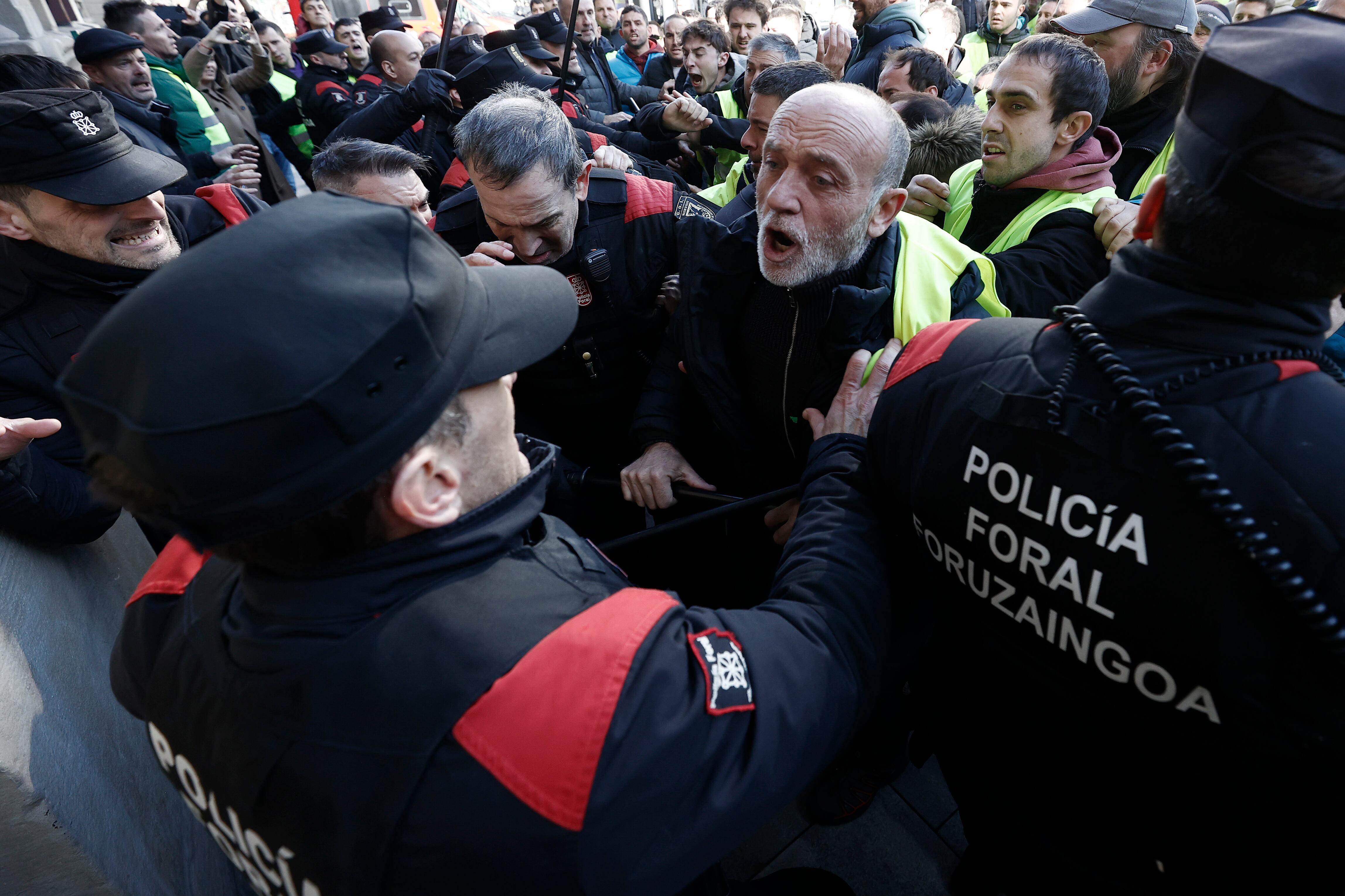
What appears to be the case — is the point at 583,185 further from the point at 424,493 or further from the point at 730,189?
the point at 424,493

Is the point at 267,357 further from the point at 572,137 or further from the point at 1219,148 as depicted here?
the point at 572,137

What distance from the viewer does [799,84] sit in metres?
3.51

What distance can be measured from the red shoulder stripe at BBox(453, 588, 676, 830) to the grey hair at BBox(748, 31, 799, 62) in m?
4.93

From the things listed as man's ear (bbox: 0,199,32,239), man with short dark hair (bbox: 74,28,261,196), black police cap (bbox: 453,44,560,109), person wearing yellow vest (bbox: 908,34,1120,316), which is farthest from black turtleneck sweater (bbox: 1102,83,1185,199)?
man with short dark hair (bbox: 74,28,261,196)

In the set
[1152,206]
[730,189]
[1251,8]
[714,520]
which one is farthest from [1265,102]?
[1251,8]

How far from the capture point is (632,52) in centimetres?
854

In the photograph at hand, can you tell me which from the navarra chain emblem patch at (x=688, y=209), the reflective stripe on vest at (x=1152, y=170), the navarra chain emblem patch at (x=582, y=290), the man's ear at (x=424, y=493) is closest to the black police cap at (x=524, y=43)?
the navarra chain emblem patch at (x=688, y=209)

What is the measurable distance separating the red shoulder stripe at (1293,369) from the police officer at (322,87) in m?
6.29

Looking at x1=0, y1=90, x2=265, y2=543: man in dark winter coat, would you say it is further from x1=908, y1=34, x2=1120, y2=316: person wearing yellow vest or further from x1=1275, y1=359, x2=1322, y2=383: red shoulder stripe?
x1=908, y1=34, x2=1120, y2=316: person wearing yellow vest

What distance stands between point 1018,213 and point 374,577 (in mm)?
2825

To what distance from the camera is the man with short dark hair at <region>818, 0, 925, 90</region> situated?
4.73 meters

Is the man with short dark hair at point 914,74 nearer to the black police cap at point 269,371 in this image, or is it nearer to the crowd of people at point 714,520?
the crowd of people at point 714,520

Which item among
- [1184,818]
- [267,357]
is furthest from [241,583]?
[1184,818]

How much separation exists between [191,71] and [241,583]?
6.52 metres
